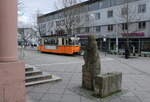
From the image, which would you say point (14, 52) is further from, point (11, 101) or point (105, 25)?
point (105, 25)

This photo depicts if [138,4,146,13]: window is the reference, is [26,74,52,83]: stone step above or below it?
below

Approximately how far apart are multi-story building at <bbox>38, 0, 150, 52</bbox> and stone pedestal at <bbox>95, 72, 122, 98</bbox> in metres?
18.3

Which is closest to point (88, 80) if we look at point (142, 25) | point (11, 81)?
point (11, 81)

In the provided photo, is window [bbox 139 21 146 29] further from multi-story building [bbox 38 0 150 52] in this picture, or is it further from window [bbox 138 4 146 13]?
window [bbox 138 4 146 13]

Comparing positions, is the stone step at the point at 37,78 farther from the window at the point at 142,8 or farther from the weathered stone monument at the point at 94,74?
the window at the point at 142,8

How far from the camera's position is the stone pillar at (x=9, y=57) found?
3543mm

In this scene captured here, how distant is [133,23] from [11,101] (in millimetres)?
29523

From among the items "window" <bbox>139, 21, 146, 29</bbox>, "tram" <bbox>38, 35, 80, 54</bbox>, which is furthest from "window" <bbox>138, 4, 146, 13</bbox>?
"tram" <bbox>38, 35, 80, 54</bbox>

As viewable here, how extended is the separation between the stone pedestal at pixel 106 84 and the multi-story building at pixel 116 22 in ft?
60.1

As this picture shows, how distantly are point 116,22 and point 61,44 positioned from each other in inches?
551

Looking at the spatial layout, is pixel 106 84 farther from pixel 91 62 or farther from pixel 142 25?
pixel 142 25

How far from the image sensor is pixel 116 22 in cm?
3272

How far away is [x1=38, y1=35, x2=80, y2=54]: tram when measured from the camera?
2267 cm

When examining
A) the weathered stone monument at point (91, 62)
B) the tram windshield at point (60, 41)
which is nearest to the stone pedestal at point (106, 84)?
the weathered stone monument at point (91, 62)
